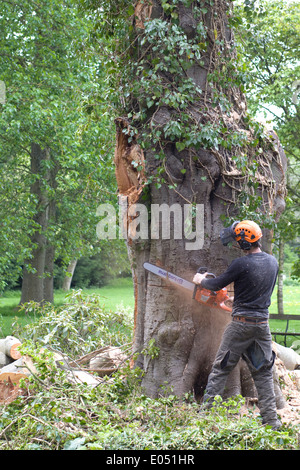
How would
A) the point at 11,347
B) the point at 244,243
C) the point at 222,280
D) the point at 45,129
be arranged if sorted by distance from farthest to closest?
1. the point at 45,129
2. the point at 11,347
3. the point at 244,243
4. the point at 222,280

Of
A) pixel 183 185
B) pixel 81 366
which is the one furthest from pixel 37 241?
pixel 183 185

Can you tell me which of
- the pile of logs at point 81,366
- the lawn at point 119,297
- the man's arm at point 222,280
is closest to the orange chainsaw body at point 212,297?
the man's arm at point 222,280

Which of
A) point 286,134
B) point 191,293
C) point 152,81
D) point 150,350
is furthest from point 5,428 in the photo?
point 286,134

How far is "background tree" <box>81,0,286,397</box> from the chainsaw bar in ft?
0.37

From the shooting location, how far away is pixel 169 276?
5.98m

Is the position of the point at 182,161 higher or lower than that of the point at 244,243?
higher

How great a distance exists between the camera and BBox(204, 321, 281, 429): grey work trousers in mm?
5320

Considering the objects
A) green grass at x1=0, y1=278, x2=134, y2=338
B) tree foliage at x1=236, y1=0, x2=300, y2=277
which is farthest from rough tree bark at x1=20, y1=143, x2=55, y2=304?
tree foliage at x1=236, y1=0, x2=300, y2=277

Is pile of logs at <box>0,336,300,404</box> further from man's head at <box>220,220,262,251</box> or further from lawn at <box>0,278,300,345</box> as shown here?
lawn at <box>0,278,300,345</box>

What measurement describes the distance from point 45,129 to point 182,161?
25.6ft

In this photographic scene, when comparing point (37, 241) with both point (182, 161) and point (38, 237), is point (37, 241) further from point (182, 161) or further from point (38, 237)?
point (182, 161)

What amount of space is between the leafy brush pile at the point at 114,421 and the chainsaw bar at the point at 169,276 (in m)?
1.15

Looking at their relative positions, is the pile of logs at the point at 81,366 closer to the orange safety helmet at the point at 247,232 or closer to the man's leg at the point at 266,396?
the man's leg at the point at 266,396
